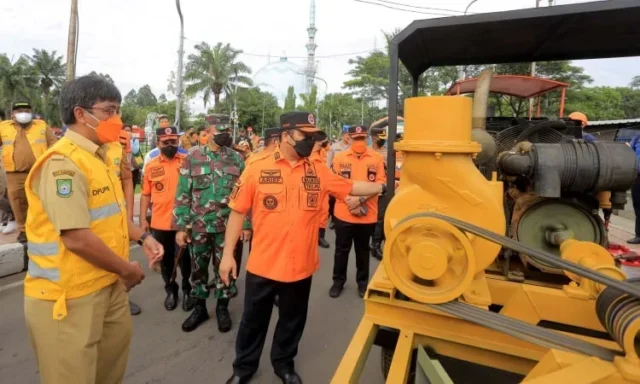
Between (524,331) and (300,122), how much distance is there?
172 cm

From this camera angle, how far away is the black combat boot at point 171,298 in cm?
404

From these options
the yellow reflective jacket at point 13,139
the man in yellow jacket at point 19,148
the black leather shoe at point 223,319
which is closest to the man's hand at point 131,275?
the black leather shoe at point 223,319

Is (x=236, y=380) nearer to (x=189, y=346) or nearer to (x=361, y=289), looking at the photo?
(x=189, y=346)

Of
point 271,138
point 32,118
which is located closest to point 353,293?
point 271,138

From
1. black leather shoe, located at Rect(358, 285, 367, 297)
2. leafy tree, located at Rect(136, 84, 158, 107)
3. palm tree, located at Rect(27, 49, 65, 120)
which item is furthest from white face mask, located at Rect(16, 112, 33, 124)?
Answer: leafy tree, located at Rect(136, 84, 158, 107)

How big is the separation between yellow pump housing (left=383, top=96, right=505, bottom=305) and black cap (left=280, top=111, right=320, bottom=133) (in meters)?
0.91

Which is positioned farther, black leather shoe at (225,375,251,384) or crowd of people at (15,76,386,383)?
black leather shoe at (225,375,251,384)

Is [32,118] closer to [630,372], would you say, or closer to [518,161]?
[518,161]

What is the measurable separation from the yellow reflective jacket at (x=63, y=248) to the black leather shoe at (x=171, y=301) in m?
2.36

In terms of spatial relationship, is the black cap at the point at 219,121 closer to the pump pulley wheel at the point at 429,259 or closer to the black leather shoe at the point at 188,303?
the black leather shoe at the point at 188,303

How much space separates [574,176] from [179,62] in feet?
56.4

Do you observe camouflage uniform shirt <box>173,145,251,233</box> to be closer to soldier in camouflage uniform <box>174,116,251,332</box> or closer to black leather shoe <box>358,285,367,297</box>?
soldier in camouflage uniform <box>174,116,251,332</box>

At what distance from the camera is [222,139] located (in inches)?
147

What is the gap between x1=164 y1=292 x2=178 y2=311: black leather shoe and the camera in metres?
4.03
